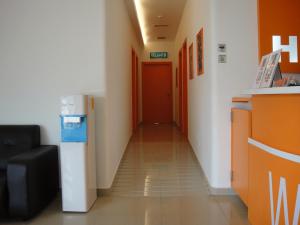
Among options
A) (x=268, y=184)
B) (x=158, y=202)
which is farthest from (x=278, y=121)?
(x=158, y=202)

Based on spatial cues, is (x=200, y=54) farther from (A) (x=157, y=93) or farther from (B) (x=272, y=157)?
(A) (x=157, y=93)

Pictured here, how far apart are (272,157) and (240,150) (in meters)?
0.89

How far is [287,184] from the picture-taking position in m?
1.71

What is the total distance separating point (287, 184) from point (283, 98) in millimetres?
552

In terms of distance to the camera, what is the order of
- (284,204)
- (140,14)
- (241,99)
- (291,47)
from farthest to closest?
(140,14) → (291,47) → (241,99) → (284,204)

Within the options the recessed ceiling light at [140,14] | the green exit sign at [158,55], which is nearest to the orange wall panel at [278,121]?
the recessed ceiling light at [140,14]

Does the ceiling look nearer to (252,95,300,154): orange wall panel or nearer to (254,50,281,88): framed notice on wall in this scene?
(254,50,281,88): framed notice on wall

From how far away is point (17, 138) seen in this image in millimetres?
3049

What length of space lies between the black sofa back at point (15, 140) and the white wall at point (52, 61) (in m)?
0.21

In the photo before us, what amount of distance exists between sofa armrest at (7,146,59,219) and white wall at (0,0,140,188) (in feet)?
1.98

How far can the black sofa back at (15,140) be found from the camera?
3.01 meters

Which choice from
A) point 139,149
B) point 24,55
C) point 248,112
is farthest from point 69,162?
point 139,149

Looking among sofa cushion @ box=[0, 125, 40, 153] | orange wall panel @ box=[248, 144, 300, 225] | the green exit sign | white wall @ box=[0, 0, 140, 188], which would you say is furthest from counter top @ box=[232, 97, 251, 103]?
the green exit sign

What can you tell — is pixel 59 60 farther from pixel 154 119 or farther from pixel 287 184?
pixel 154 119
